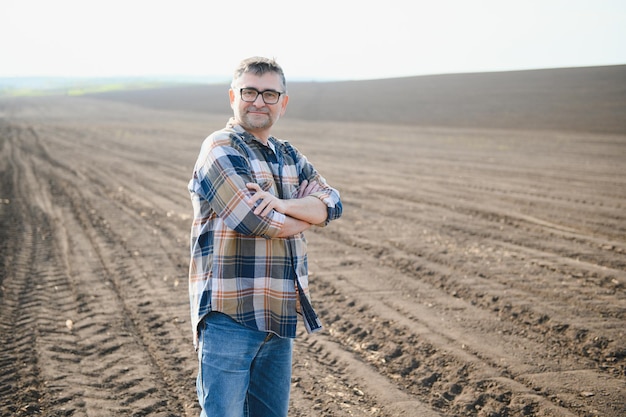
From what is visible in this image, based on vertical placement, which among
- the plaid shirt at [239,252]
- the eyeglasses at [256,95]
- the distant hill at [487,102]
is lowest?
the plaid shirt at [239,252]

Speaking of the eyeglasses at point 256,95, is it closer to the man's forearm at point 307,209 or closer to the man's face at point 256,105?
the man's face at point 256,105

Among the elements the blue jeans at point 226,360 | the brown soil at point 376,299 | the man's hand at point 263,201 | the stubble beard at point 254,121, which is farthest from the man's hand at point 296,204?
the brown soil at point 376,299

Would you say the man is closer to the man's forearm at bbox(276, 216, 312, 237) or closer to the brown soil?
the man's forearm at bbox(276, 216, 312, 237)

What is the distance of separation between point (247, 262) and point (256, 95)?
2.58 ft

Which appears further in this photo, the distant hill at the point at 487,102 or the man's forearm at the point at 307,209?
the distant hill at the point at 487,102

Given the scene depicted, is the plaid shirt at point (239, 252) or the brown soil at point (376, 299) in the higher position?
the plaid shirt at point (239, 252)

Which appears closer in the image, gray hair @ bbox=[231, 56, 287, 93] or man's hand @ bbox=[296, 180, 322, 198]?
gray hair @ bbox=[231, 56, 287, 93]

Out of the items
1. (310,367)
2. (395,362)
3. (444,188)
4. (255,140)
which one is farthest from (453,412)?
(444,188)

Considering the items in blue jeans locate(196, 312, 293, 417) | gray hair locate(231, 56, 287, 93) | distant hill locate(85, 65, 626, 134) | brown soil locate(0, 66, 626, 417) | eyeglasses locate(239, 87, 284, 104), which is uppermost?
distant hill locate(85, 65, 626, 134)

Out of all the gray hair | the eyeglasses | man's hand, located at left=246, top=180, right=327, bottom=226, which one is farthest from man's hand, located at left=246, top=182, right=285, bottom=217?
the gray hair

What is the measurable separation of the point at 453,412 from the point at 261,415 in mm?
1840

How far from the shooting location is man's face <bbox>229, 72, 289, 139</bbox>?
8.29 feet

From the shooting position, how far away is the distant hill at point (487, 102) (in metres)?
26.4

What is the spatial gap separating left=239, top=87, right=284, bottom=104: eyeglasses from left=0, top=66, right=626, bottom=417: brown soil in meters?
2.33
